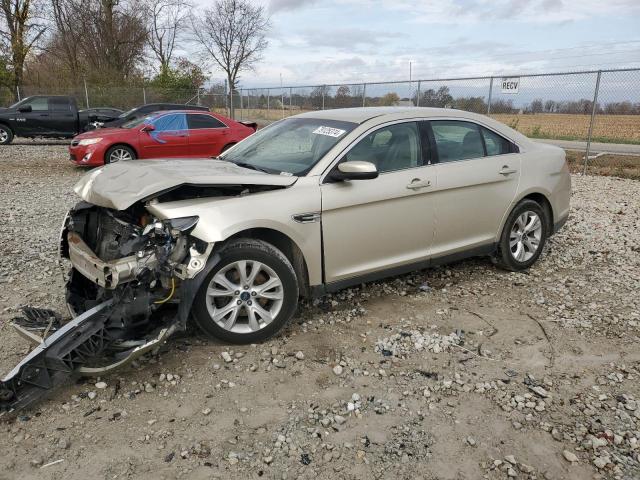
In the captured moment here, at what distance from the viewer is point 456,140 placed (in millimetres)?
4730

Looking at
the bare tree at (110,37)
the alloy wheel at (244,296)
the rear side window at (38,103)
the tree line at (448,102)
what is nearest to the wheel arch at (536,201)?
the alloy wheel at (244,296)

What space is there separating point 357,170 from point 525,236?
2481 millimetres

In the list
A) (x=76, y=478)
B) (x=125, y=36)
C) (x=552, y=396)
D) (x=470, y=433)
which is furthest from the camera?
(x=125, y=36)

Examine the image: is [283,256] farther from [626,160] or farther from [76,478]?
[626,160]

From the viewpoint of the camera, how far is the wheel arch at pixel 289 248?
12.3 feet

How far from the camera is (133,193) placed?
3.38 meters

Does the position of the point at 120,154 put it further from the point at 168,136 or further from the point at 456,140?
the point at 456,140

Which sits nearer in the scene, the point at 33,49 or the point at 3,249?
the point at 3,249

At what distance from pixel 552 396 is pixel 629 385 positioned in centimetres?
59

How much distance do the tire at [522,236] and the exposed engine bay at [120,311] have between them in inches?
126

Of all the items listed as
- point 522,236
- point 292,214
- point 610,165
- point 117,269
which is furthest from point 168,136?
point 610,165

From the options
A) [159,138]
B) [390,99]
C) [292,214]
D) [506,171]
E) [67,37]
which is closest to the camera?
[292,214]

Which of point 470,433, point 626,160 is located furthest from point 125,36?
point 470,433

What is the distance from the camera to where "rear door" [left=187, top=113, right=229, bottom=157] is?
1191 cm
